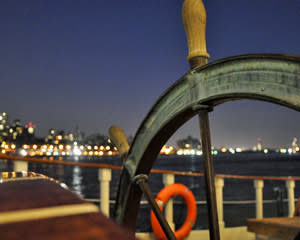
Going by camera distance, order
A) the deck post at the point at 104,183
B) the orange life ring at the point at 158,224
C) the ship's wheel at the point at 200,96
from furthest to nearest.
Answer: the orange life ring at the point at 158,224 → the deck post at the point at 104,183 → the ship's wheel at the point at 200,96

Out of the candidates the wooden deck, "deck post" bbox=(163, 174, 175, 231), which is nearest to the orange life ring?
"deck post" bbox=(163, 174, 175, 231)

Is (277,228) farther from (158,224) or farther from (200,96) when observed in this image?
(158,224)

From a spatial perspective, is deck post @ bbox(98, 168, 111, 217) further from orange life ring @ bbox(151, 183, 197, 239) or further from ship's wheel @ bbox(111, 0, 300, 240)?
ship's wheel @ bbox(111, 0, 300, 240)

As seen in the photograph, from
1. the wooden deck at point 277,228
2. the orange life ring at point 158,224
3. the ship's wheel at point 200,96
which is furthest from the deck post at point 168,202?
the ship's wheel at point 200,96

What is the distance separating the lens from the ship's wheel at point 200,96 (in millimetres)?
1043

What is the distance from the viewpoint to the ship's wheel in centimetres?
104

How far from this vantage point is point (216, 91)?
130cm

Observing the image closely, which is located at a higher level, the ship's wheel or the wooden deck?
the ship's wheel

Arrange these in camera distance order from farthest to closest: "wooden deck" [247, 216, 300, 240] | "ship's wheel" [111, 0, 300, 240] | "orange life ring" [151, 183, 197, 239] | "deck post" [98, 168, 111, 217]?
1. "orange life ring" [151, 183, 197, 239]
2. "deck post" [98, 168, 111, 217]
3. "wooden deck" [247, 216, 300, 240]
4. "ship's wheel" [111, 0, 300, 240]

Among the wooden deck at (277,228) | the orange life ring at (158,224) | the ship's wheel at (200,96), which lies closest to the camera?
the ship's wheel at (200,96)

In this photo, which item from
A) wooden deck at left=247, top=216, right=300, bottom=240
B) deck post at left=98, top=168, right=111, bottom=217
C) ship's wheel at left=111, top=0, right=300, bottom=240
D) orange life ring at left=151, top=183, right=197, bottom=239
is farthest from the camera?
orange life ring at left=151, top=183, right=197, bottom=239

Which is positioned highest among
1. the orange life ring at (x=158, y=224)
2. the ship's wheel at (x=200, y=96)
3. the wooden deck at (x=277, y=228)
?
the ship's wheel at (x=200, y=96)

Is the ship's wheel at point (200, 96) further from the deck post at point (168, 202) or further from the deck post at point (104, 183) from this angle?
the deck post at point (168, 202)

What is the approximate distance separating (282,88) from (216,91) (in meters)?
0.33
